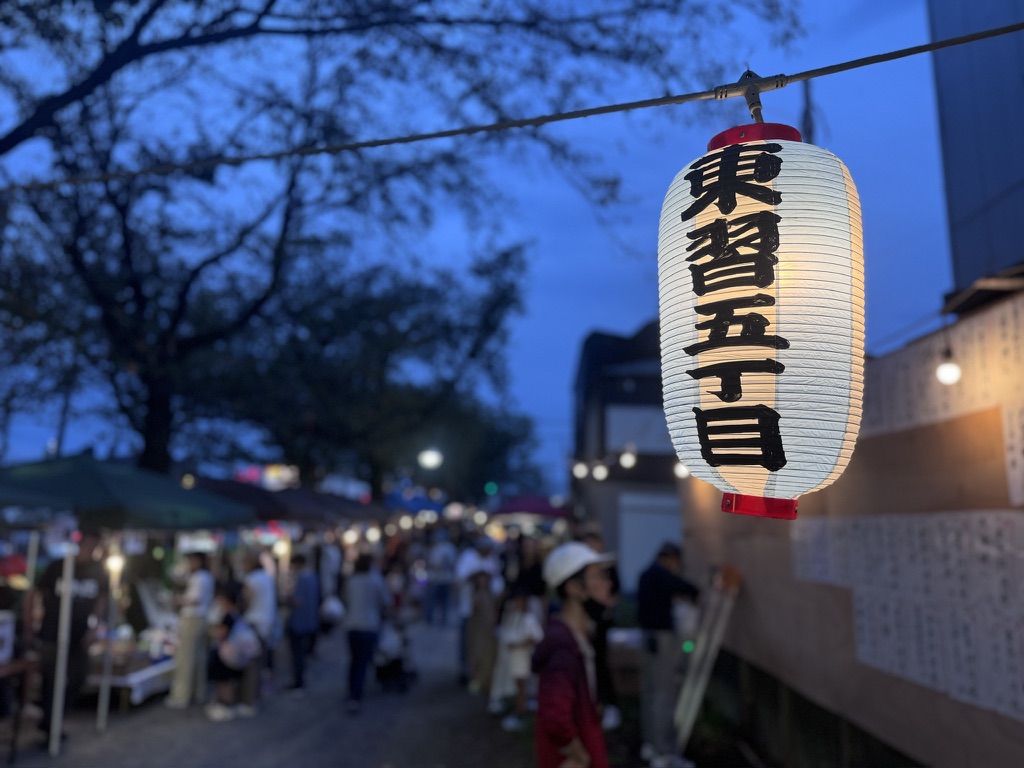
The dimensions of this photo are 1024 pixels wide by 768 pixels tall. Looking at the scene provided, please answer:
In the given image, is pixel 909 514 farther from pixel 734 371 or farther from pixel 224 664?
pixel 224 664

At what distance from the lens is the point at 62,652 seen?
748 centimetres

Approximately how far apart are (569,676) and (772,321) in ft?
6.11

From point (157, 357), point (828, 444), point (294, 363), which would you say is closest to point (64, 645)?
point (157, 357)

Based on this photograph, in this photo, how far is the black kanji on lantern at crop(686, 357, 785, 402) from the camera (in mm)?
2959

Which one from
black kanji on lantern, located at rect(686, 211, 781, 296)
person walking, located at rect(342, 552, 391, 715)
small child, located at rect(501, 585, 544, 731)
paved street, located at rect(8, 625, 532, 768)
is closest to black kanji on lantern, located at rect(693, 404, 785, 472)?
black kanji on lantern, located at rect(686, 211, 781, 296)

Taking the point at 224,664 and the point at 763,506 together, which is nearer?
the point at 763,506

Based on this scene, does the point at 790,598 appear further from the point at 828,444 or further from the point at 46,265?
the point at 46,265

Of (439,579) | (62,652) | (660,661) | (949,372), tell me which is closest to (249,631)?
(62,652)

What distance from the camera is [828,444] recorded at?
297 centimetres

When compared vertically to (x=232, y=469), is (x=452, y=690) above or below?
below

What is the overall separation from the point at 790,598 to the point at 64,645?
22.7 ft

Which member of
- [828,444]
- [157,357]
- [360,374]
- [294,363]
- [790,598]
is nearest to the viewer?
[828,444]

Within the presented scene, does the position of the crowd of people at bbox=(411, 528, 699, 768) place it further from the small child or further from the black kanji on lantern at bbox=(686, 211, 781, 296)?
the black kanji on lantern at bbox=(686, 211, 781, 296)

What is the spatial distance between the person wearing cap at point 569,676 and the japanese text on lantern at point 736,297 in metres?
1.26
